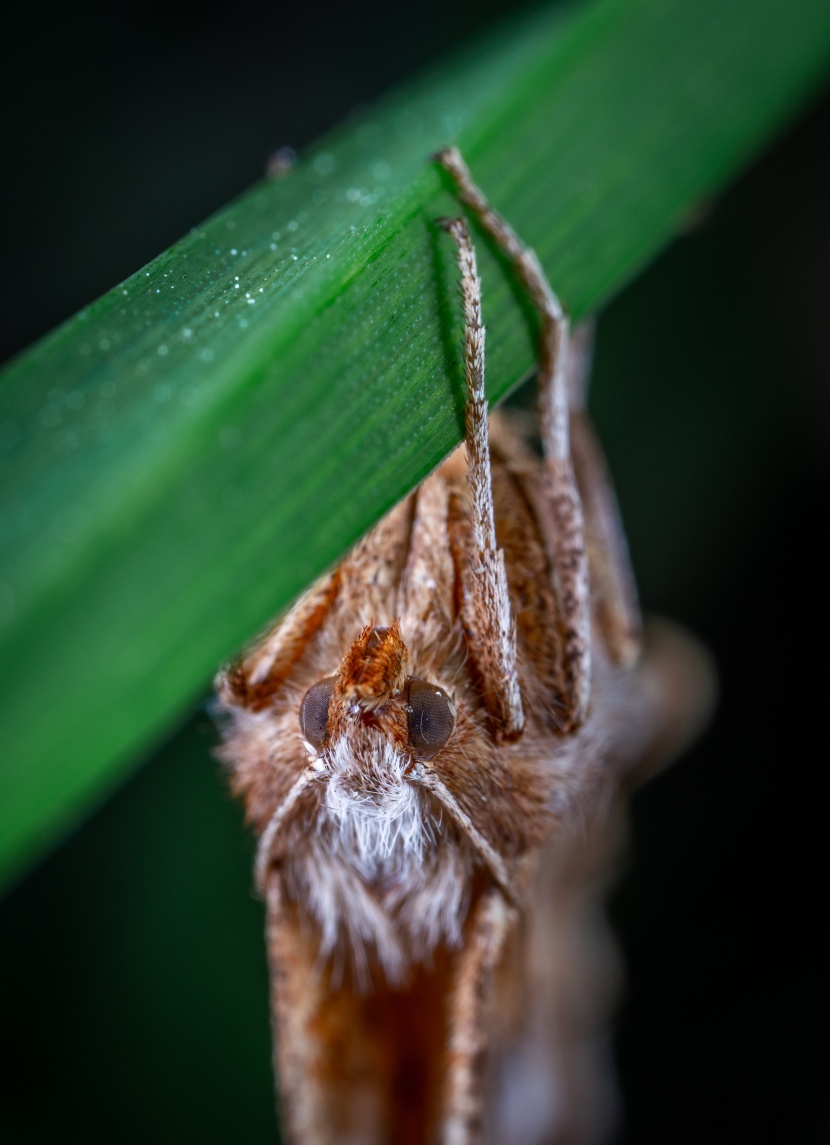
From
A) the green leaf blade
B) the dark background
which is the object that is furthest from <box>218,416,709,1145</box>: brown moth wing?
the dark background

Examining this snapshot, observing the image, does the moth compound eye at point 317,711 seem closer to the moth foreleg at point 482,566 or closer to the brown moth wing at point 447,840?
the brown moth wing at point 447,840

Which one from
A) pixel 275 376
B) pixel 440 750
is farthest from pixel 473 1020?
pixel 275 376

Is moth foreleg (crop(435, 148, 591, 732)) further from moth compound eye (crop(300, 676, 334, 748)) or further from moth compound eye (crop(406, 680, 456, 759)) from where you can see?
moth compound eye (crop(300, 676, 334, 748))

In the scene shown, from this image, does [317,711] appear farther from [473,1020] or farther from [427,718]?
[473,1020]

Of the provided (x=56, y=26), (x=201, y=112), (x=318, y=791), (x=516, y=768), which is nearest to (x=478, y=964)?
(x=516, y=768)

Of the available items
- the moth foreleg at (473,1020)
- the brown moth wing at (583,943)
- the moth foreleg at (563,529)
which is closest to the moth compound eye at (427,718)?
the moth foreleg at (563,529)

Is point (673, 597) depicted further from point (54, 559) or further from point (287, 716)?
point (54, 559)
